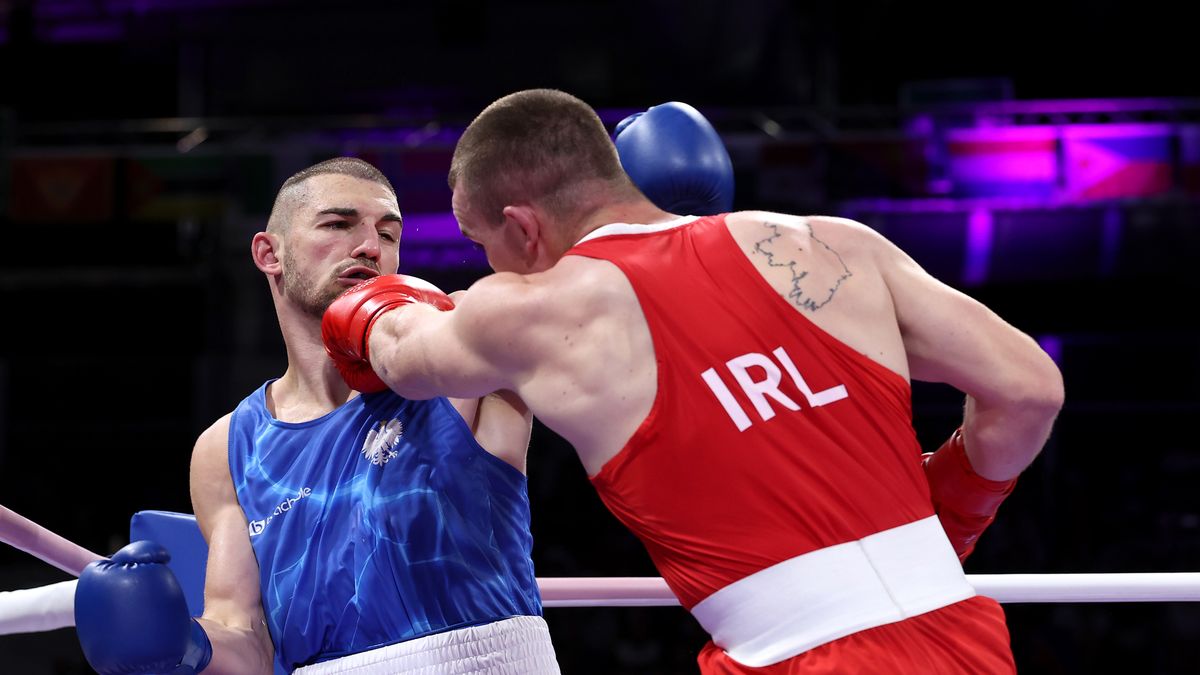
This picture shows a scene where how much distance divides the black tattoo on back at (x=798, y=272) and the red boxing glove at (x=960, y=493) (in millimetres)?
411

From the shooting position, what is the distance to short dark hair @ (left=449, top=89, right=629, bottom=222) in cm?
170

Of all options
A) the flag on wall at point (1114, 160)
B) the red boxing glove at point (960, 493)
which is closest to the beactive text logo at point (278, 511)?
the red boxing glove at point (960, 493)

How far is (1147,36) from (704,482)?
28.8ft

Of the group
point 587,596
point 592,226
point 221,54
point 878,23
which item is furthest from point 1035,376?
point 221,54

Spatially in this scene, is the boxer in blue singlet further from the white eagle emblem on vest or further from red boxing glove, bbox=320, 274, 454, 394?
red boxing glove, bbox=320, 274, 454, 394

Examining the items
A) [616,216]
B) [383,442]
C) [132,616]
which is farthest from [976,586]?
[132,616]

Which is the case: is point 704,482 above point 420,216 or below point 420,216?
above

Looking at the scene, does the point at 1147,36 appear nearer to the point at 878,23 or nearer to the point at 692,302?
the point at 878,23

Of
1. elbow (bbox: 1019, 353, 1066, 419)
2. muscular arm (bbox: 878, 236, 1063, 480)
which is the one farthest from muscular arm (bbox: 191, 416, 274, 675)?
elbow (bbox: 1019, 353, 1066, 419)

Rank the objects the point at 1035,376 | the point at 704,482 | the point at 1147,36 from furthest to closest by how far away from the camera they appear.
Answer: the point at 1147,36
the point at 1035,376
the point at 704,482

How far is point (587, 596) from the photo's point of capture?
7.63ft

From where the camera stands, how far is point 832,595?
149 cm

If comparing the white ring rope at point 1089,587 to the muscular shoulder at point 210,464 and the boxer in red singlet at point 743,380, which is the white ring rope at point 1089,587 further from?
the muscular shoulder at point 210,464

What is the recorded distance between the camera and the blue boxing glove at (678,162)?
2.01m
